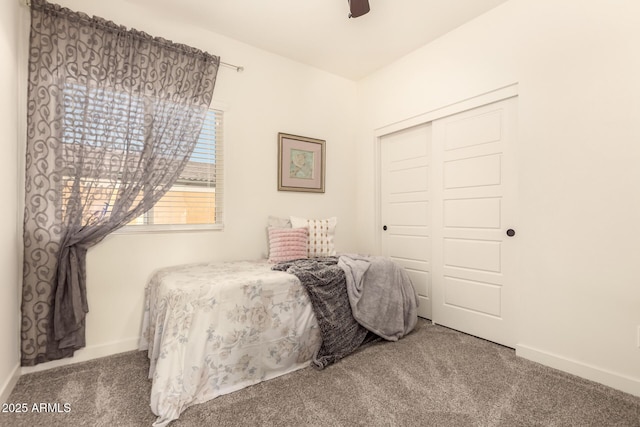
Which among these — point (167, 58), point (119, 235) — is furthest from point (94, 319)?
point (167, 58)

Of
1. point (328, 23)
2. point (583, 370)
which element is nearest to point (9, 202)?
point (328, 23)

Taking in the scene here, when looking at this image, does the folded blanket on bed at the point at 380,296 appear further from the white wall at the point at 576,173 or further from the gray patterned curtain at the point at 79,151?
the gray patterned curtain at the point at 79,151

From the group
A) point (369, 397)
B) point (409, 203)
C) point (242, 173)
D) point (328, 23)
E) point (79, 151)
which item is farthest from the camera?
point (409, 203)

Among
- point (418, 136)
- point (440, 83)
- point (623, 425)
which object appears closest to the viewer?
point (623, 425)

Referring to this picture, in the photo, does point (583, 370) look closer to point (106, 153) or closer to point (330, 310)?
point (330, 310)

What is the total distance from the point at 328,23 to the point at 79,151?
2146 mm

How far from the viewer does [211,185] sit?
111 inches

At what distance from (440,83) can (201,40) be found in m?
2.16

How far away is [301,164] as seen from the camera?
130 inches

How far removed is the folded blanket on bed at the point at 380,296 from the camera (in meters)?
2.43

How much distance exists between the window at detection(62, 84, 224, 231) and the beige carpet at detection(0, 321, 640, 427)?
1.03 metres

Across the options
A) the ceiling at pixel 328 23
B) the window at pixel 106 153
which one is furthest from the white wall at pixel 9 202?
the ceiling at pixel 328 23

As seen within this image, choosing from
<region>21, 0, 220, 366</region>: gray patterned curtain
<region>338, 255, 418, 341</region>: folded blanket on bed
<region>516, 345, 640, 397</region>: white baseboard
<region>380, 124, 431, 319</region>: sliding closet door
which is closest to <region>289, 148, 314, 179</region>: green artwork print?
<region>380, 124, 431, 319</region>: sliding closet door

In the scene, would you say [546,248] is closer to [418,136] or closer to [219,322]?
[418,136]
